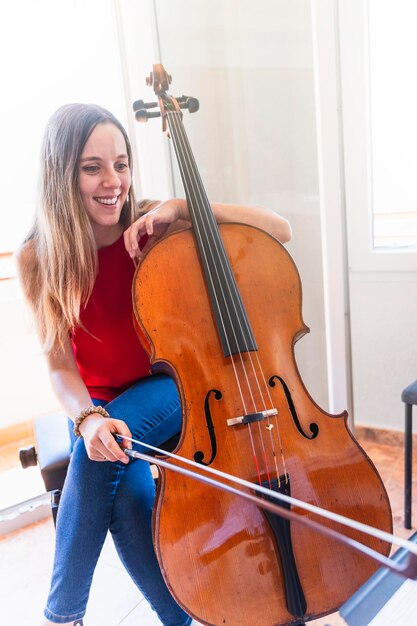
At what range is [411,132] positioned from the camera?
173cm

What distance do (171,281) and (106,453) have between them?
1.05 feet

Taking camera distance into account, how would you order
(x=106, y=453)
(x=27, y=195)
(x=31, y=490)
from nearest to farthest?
(x=106, y=453) < (x=31, y=490) < (x=27, y=195)

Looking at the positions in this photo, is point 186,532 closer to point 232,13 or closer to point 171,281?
point 171,281

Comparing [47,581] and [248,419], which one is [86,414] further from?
[47,581]

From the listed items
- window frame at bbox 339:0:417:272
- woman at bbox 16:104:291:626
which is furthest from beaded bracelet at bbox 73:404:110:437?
window frame at bbox 339:0:417:272

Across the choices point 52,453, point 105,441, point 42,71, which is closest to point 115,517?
point 105,441

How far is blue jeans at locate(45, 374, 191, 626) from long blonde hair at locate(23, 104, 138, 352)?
0.23 metres

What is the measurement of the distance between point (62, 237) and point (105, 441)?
0.47 m

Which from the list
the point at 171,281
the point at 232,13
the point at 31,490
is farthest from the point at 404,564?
the point at 31,490

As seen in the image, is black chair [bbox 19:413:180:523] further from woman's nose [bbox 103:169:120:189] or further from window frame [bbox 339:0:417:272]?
window frame [bbox 339:0:417:272]

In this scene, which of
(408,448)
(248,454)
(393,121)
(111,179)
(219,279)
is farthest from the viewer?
(393,121)

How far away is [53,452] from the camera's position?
49.1 inches

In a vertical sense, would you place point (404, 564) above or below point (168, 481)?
above

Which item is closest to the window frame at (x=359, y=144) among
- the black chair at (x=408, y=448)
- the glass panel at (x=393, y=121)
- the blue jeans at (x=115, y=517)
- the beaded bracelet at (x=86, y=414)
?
the glass panel at (x=393, y=121)
